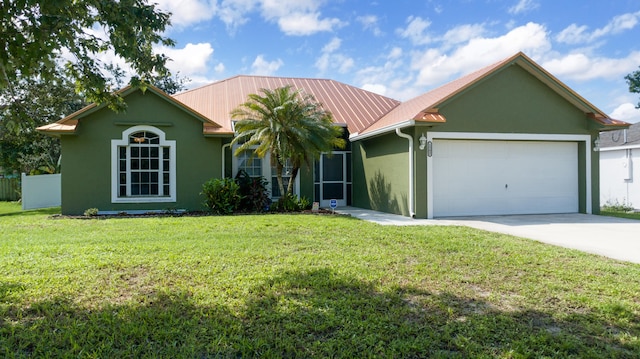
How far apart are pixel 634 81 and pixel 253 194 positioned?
2782 centimetres

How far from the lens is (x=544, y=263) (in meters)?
6.20

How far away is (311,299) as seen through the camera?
447 centimetres

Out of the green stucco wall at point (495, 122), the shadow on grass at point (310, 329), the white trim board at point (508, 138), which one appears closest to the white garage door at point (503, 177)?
the white trim board at point (508, 138)

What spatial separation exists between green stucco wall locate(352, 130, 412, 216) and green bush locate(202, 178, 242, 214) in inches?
199

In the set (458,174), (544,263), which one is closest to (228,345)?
(544,263)

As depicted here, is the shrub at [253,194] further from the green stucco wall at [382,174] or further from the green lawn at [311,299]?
the green lawn at [311,299]

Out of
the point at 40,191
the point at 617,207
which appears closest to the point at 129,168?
the point at 40,191

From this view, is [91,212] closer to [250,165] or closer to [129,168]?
[129,168]

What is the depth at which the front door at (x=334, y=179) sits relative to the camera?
16188 millimetres

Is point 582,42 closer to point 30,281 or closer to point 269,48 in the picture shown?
point 269,48

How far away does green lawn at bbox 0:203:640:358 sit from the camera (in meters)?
3.41

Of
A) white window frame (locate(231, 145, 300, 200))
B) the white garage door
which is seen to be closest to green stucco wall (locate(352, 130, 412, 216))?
the white garage door

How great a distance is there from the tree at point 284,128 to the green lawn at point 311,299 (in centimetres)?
537

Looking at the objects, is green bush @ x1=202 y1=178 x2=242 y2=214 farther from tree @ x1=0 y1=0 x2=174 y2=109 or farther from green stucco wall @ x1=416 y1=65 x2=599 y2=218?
tree @ x1=0 y1=0 x2=174 y2=109
